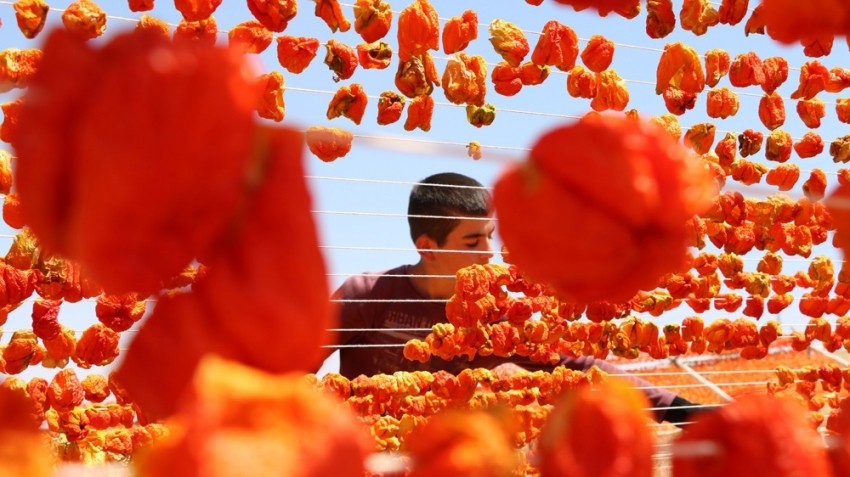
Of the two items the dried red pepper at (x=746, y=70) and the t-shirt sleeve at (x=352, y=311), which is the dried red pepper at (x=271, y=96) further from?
the dried red pepper at (x=746, y=70)

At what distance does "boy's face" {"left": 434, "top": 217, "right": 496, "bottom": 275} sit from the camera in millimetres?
3020

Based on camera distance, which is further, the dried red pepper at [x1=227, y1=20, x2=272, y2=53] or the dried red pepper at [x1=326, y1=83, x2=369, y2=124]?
the dried red pepper at [x1=326, y1=83, x2=369, y2=124]

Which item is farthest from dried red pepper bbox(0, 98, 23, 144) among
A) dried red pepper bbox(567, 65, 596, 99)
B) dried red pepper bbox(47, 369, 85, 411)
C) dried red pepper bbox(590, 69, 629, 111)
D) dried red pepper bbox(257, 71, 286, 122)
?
dried red pepper bbox(590, 69, 629, 111)

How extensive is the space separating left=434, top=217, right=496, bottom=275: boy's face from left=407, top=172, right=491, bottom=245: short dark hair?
28 mm

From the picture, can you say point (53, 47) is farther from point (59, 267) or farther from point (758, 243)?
point (758, 243)

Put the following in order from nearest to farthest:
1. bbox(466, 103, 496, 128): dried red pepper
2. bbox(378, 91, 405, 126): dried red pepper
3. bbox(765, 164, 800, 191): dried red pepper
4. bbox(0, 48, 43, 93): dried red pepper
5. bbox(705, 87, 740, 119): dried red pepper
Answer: bbox(0, 48, 43, 93): dried red pepper
bbox(378, 91, 405, 126): dried red pepper
bbox(466, 103, 496, 128): dried red pepper
bbox(705, 87, 740, 119): dried red pepper
bbox(765, 164, 800, 191): dried red pepper

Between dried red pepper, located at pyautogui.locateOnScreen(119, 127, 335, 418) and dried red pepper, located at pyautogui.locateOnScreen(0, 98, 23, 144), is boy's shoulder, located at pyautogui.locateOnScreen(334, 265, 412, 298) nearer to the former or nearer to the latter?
dried red pepper, located at pyautogui.locateOnScreen(0, 98, 23, 144)

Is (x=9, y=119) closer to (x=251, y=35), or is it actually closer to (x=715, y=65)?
(x=251, y=35)

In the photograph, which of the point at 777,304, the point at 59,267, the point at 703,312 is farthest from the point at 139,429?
the point at 777,304

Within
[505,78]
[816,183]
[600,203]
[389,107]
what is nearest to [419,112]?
[389,107]

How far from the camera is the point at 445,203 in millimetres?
3041

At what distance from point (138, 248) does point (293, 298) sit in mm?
106

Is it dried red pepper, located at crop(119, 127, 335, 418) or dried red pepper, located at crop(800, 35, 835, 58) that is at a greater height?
dried red pepper, located at crop(119, 127, 335, 418)

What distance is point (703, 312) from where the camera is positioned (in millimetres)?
3301
